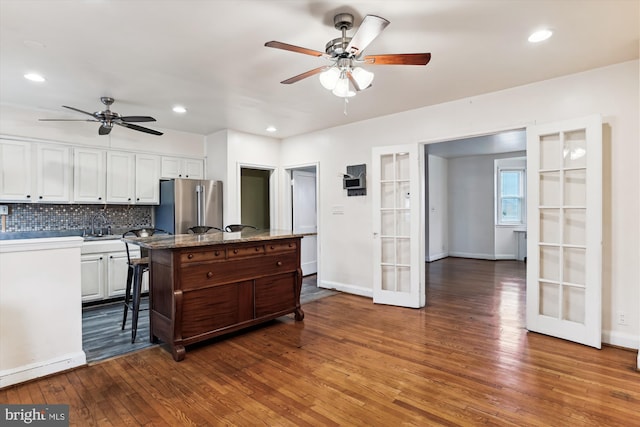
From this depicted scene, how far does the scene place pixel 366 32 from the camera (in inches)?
78.7

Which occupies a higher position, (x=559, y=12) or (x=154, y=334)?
(x=559, y=12)

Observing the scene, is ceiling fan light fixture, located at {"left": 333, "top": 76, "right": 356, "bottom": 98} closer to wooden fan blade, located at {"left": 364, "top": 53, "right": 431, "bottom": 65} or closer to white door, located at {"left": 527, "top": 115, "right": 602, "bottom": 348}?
wooden fan blade, located at {"left": 364, "top": 53, "right": 431, "bottom": 65}

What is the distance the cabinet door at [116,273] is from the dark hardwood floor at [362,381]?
1.99m

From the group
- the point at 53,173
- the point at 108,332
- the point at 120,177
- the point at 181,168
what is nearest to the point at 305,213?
the point at 181,168

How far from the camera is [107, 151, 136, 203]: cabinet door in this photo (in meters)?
4.84

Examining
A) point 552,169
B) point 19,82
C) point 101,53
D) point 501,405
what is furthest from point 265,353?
point 19,82

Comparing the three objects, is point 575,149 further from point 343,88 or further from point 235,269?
point 235,269

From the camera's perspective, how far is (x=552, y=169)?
3.35 metres

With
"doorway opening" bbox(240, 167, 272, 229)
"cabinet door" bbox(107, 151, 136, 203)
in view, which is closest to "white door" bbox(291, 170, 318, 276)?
"doorway opening" bbox(240, 167, 272, 229)

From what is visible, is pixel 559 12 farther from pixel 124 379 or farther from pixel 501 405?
pixel 124 379

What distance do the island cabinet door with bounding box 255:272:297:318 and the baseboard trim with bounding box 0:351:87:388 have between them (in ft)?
5.04

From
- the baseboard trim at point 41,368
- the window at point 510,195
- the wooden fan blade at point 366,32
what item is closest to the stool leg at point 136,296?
the baseboard trim at point 41,368

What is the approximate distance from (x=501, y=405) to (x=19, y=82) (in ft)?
16.7

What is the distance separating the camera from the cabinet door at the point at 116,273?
458cm
